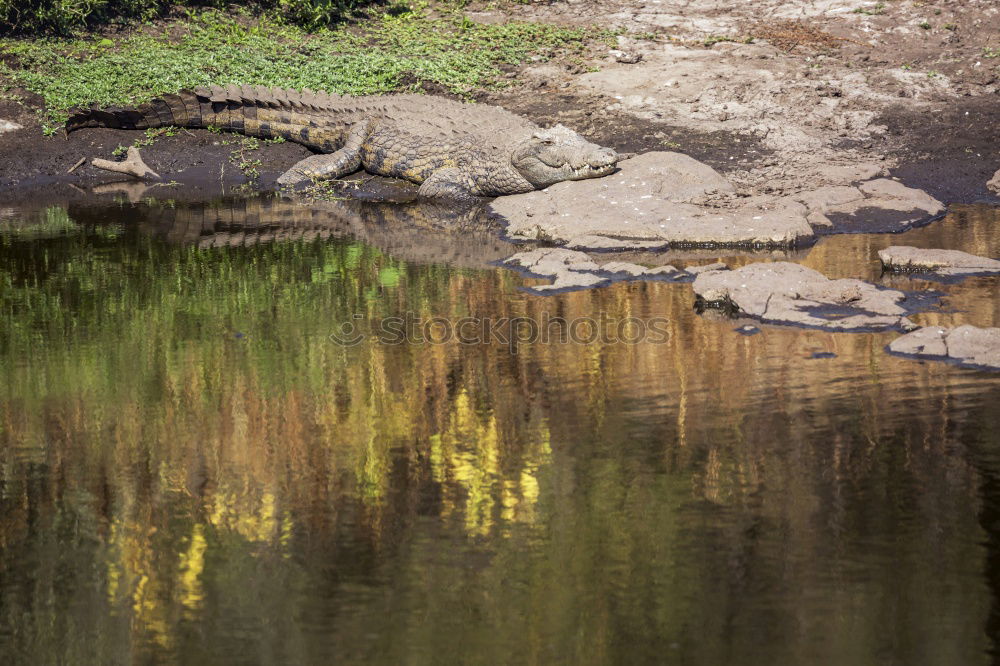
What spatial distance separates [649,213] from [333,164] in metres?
3.96

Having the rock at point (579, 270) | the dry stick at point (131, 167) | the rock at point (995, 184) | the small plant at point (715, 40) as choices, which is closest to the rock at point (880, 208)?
the rock at point (995, 184)

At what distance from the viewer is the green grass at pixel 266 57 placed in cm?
1299

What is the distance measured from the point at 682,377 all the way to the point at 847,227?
4.07m

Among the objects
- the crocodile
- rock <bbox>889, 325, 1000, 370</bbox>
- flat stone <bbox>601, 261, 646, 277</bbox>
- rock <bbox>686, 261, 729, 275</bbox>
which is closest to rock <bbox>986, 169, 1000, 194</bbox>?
the crocodile

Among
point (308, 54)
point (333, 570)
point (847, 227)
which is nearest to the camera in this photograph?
point (333, 570)

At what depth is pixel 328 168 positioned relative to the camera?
Result: 11.7 metres

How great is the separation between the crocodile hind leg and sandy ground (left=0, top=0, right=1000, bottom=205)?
466mm

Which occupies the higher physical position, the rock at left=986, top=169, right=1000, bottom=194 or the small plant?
the small plant

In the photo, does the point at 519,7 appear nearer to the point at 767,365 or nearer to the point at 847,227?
the point at 847,227

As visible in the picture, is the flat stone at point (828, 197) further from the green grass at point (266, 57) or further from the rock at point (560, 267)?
the green grass at point (266, 57)

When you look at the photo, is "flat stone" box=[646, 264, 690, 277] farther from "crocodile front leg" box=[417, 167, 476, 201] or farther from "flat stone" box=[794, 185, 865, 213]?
"crocodile front leg" box=[417, 167, 476, 201]

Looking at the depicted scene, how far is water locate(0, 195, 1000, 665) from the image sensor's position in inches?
139

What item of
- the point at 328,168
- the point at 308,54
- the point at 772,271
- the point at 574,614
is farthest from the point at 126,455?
the point at 308,54

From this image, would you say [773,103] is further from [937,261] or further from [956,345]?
[956,345]
